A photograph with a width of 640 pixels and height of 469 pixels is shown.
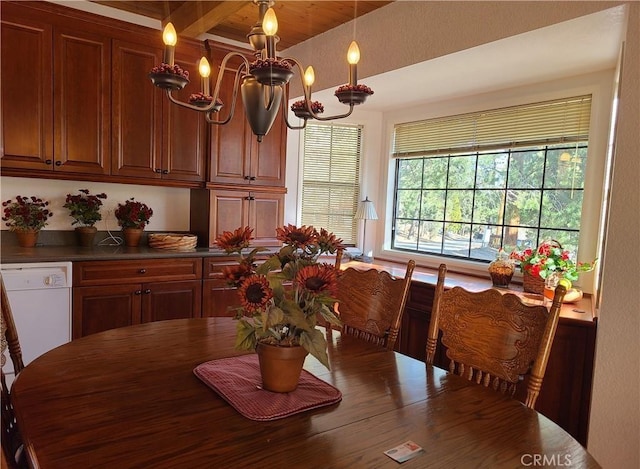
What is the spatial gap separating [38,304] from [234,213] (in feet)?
4.81

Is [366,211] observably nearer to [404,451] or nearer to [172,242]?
[172,242]

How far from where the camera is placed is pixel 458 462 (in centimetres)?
95

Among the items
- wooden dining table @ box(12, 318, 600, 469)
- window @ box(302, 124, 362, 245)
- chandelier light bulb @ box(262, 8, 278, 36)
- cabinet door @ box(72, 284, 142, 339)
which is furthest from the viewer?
window @ box(302, 124, 362, 245)

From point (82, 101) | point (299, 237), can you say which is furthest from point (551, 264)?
point (82, 101)

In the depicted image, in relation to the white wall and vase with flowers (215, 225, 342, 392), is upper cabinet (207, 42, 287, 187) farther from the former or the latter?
vase with flowers (215, 225, 342, 392)

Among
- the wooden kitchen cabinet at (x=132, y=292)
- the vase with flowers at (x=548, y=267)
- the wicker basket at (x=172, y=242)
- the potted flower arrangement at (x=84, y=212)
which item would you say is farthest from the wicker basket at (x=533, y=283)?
the potted flower arrangement at (x=84, y=212)

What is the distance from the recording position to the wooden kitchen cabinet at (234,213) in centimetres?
346

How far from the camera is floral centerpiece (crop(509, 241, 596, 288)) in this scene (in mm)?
2426

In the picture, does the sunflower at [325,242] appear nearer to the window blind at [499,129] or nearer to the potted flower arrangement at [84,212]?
the window blind at [499,129]

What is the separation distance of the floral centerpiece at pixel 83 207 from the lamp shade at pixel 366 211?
81.2 inches

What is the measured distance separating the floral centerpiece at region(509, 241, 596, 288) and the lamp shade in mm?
1465

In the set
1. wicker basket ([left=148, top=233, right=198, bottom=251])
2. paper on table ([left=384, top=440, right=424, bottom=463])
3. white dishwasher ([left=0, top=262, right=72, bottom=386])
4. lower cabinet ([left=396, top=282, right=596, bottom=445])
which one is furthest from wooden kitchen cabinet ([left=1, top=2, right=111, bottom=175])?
lower cabinet ([left=396, top=282, right=596, bottom=445])

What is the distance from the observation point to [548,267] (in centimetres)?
249

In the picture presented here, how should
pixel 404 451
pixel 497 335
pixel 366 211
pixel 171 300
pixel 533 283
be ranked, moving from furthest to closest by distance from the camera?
pixel 366 211, pixel 171 300, pixel 533 283, pixel 497 335, pixel 404 451
